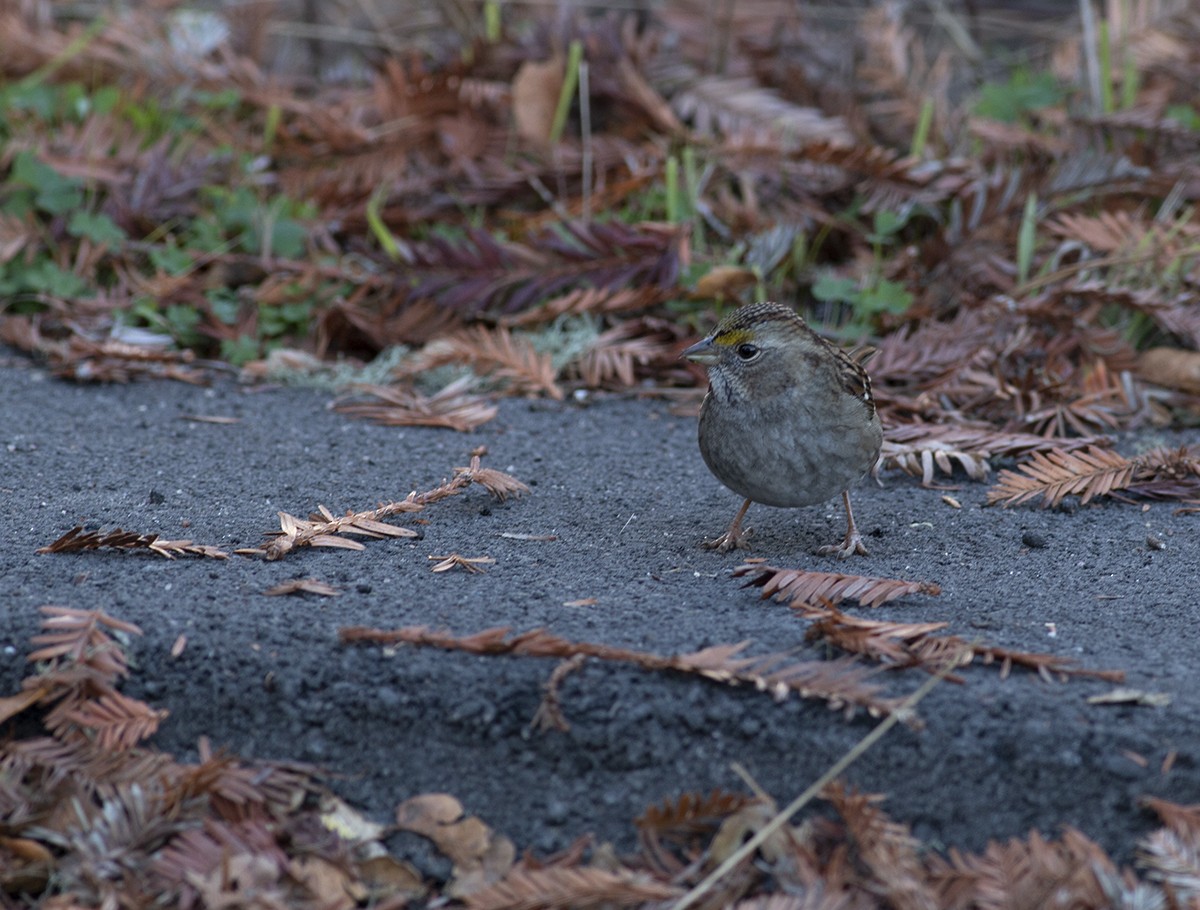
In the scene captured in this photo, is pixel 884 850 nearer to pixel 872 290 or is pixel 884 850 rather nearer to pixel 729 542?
pixel 729 542

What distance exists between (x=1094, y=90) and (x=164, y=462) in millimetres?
4844

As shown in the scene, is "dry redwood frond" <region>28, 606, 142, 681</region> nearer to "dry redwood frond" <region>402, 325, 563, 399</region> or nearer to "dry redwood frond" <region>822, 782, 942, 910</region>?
"dry redwood frond" <region>822, 782, 942, 910</region>

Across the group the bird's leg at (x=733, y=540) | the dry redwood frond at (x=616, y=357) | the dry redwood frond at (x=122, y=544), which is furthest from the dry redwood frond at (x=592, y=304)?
the dry redwood frond at (x=122, y=544)

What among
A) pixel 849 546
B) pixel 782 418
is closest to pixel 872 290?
pixel 782 418

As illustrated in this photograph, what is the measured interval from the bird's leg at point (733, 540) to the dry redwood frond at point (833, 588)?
49cm

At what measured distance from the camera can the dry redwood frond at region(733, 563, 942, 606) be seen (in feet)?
10.5

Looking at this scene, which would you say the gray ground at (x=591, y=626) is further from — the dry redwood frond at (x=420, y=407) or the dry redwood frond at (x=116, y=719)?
the dry redwood frond at (x=420, y=407)

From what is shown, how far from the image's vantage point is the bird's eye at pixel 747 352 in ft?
13.1

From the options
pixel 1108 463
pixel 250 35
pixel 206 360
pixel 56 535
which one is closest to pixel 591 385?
pixel 206 360

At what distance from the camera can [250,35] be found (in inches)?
315

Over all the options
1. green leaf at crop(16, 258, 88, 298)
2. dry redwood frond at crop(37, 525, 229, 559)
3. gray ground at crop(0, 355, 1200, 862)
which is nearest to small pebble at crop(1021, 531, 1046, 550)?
gray ground at crop(0, 355, 1200, 862)

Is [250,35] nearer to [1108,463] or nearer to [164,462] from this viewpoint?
[164,462]

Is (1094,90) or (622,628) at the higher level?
(1094,90)

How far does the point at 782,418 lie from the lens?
3.87 m
